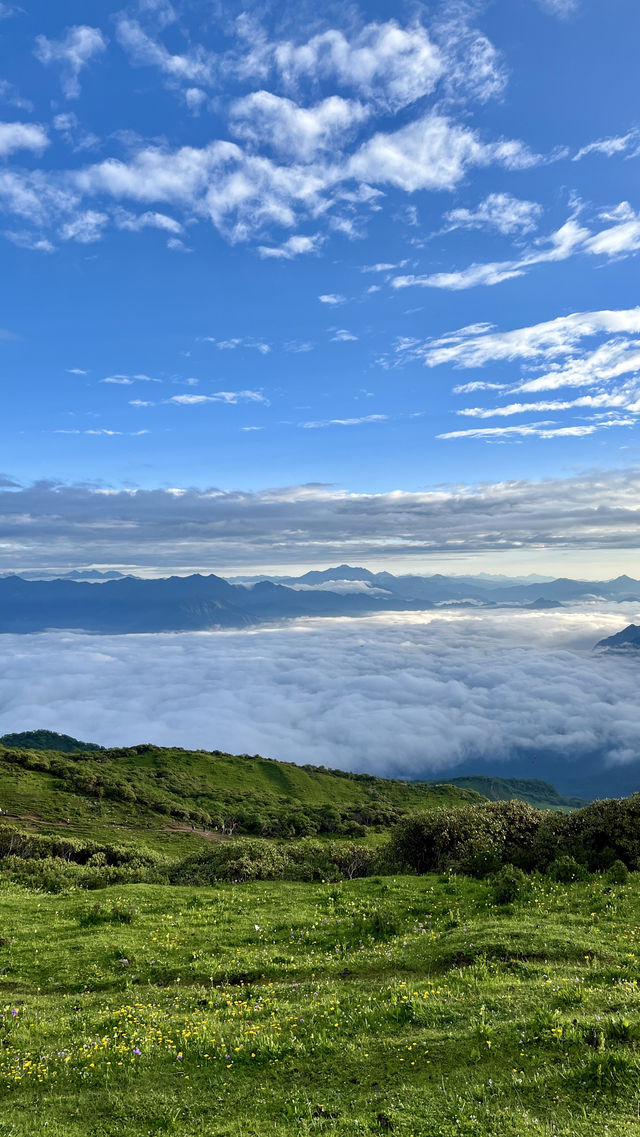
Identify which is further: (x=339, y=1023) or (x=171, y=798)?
(x=171, y=798)

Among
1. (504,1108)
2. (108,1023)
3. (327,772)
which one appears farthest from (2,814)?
(327,772)

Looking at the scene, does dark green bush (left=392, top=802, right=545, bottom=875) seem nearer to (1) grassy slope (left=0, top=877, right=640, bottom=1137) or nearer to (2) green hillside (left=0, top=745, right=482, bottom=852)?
(1) grassy slope (left=0, top=877, right=640, bottom=1137)

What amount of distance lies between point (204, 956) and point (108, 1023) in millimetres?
5500

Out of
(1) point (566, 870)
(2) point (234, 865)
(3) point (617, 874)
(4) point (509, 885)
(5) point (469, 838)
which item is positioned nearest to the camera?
(3) point (617, 874)

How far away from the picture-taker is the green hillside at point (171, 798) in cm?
6650

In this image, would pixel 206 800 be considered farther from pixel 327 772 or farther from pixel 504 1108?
pixel 504 1108

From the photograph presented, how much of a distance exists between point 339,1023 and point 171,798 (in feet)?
307

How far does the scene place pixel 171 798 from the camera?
311ft

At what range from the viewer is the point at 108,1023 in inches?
492

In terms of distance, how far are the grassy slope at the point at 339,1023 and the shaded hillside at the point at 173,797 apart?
49.7m

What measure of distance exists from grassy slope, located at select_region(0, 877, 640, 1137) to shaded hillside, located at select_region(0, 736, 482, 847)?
1955 inches

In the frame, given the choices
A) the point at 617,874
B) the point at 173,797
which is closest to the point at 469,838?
the point at 617,874

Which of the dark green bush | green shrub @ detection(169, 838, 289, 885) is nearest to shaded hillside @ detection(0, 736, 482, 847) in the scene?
green shrub @ detection(169, 838, 289, 885)

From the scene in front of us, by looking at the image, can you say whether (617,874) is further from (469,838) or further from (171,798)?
(171,798)
